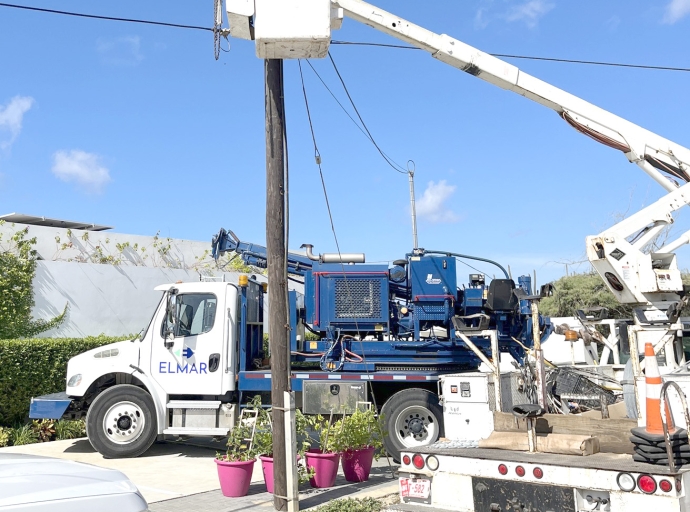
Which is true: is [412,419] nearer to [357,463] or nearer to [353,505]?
[357,463]

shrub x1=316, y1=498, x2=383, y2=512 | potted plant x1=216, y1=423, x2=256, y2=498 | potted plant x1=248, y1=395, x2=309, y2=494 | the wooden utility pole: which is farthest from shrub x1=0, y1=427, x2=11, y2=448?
shrub x1=316, y1=498, x2=383, y2=512

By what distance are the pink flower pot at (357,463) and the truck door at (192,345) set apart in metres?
2.72

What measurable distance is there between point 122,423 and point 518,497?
7.01 meters

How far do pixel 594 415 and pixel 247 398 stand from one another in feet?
18.6

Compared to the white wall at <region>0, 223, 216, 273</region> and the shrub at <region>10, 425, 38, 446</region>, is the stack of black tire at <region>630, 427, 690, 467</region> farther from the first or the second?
the white wall at <region>0, 223, 216, 273</region>

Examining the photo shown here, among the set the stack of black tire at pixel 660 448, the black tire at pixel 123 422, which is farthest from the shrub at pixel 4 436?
the stack of black tire at pixel 660 448

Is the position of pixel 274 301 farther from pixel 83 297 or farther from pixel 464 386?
pixel 83 297

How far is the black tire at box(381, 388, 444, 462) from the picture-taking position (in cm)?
937

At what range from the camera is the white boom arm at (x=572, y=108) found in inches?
267

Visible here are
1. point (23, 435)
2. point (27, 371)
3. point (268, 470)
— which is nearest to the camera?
point (268, 470)

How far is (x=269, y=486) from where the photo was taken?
7.80m

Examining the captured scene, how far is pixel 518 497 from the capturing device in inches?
197

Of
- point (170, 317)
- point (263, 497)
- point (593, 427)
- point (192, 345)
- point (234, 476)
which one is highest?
point (170, 317)

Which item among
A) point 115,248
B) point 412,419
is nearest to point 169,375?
point 412,419
